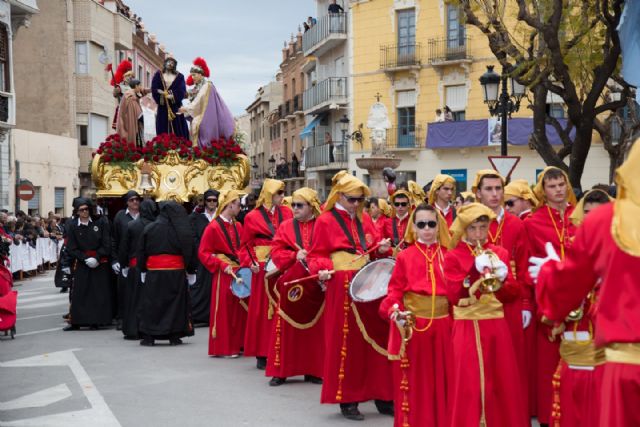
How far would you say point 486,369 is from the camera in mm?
6781

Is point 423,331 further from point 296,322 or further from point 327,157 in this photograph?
point 327,157

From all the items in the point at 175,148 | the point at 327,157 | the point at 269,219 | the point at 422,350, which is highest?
the point at 327,157

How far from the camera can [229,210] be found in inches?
511

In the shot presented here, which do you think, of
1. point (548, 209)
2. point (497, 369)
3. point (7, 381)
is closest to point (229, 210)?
point (7, 381)

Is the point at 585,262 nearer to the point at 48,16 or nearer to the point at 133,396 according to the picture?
the point at 133,396

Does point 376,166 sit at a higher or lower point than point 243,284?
higher

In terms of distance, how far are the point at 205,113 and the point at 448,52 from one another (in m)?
23.4

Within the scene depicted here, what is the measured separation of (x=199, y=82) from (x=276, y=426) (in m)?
11.8

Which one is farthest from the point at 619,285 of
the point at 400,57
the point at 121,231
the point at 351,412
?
the point at 400,57

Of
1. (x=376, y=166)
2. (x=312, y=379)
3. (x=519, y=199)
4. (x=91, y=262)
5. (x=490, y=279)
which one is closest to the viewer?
(x=490, y=279)

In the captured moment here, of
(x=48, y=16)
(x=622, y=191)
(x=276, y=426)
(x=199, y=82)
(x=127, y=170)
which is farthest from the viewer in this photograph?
(x=48, y=16)

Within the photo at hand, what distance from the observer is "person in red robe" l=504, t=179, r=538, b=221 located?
9625mm

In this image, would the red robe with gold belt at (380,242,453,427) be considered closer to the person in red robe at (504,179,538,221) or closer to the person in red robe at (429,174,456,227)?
the person in red robe at (504,179,538,221)

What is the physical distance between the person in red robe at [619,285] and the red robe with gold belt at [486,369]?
2.36 m
